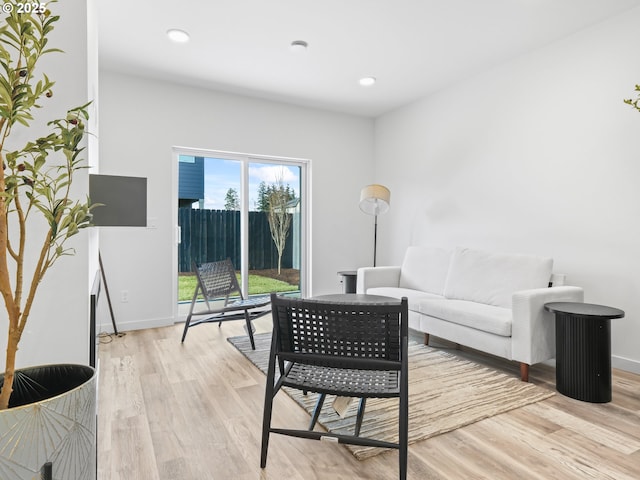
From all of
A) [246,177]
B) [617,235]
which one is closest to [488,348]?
[617,235]

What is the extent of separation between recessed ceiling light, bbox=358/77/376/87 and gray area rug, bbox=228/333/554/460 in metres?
2.90

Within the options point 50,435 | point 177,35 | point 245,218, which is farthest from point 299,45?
point 50,435

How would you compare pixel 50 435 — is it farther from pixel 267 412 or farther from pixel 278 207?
pixel 278 207

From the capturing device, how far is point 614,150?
2.92 m

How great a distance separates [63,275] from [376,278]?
10.7ft

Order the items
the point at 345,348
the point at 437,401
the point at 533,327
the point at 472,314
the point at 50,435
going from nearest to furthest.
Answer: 1. the point at 50,435
2. the point at 345,348
3. the point at 437,401
4. the point at 533,327
5. the point at 472,314

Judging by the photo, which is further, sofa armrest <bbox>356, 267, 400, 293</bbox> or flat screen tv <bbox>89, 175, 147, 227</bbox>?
sofa armrest <bbox>356, 267, 400, 293</bbox>

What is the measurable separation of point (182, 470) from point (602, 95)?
3.82 m

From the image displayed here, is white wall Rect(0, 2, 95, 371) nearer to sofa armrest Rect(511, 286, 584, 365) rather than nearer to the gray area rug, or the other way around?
the gray area rug

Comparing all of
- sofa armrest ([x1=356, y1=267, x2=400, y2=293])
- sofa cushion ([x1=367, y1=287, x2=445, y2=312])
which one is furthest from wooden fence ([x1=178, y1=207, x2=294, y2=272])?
sofa cushion ([x1=367, y1=287, x2=445, y2=312])

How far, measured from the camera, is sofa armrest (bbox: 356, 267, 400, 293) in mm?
4184

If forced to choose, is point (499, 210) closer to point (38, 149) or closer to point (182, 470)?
point (182, 470)

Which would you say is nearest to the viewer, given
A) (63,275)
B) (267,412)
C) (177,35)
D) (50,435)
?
(50,435)

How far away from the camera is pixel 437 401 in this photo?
2338 millimetres
